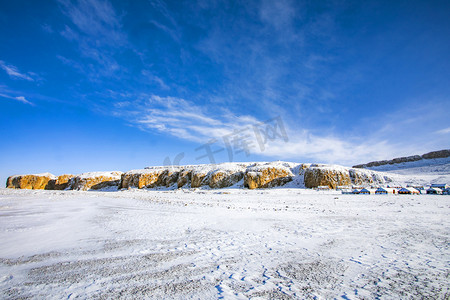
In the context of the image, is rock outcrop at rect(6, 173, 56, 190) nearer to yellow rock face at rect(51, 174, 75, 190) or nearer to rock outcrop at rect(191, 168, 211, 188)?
yellow rock face at rect(51, 174, 75, 190)

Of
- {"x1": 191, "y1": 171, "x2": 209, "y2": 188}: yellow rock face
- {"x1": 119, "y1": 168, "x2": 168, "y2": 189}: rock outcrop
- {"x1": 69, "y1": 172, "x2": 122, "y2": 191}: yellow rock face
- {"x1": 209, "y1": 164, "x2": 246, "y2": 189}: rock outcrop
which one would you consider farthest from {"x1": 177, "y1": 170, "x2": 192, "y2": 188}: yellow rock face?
{"x1": 69, "y1": 172, "x2": 122, "y2": 191}: yellow rock face

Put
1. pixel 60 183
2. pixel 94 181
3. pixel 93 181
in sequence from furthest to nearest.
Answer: pixel 60 183
pixel 94 181
pixel 93 181

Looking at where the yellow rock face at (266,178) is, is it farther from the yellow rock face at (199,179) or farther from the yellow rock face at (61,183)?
the yellow rock face at (61,183)

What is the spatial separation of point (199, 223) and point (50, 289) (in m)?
5.51

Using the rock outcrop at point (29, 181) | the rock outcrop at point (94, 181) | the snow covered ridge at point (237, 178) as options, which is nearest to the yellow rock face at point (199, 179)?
the snow covered ridge at point (237, 178)

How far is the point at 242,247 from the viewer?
509cm

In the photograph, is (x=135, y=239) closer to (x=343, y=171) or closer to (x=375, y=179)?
(x=343, y=171)

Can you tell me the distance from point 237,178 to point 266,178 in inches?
277

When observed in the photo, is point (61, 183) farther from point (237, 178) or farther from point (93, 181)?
point (237, 178)

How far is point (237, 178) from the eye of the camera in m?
46.0

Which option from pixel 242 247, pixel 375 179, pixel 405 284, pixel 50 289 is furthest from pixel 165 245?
pixel 375 179

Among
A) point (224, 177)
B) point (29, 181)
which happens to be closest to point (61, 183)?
point (29, 181)

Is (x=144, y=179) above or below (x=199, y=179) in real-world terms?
above

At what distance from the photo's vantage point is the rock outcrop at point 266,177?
4131 cm
